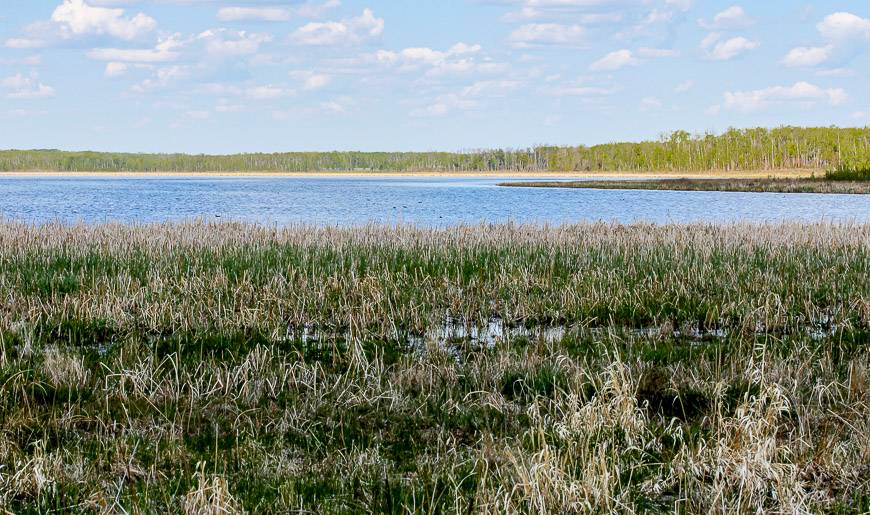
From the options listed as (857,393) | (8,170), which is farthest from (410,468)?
(8,170)

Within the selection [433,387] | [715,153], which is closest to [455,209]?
[433,387]

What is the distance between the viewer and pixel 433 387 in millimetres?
6082

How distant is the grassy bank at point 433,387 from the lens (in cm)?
418

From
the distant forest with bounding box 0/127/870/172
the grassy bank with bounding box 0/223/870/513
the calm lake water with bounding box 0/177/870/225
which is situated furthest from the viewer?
the distant forest with bounding box 0/127/870/172

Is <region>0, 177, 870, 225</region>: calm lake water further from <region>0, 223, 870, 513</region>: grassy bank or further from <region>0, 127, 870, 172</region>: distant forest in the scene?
<region>0, 127, 870, 172</region>: distant forest

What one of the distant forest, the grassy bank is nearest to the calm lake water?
the grassy bank

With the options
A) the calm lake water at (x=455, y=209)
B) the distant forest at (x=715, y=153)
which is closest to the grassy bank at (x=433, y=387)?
the calm lake water at (x=455, y=209)

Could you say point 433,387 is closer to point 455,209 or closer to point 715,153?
point 455,209

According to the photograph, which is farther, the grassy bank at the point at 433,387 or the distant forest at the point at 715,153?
the distant forest at the point at 715,153

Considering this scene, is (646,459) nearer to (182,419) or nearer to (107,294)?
(182,419)

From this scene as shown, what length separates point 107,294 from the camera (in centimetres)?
905

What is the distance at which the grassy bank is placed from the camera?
4.18 m

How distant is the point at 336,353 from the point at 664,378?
2.63 m

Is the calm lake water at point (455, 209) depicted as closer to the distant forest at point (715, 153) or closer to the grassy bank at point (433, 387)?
the grassy bank at point (433, 387)
